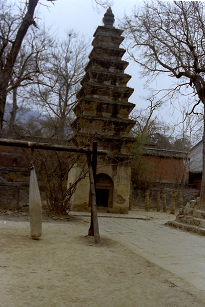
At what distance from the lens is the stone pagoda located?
12.9m

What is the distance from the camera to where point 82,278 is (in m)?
3.89

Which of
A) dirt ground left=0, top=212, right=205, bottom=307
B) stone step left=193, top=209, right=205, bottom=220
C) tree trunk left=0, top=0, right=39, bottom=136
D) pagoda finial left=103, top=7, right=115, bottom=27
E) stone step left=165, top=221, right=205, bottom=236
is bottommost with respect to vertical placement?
stone step left=165, top=221, right=205, bottom=236

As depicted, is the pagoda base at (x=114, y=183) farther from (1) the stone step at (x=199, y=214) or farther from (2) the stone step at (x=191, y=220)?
(1) the stone step at (x=199, y=214)

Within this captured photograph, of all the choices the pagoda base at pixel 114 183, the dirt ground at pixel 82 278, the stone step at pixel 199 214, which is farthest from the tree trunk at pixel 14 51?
the stone step at pixel 199 214

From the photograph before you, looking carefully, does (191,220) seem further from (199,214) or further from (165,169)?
(165,169)

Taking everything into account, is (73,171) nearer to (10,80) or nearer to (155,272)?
(10,80)

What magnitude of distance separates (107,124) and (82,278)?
9.90m

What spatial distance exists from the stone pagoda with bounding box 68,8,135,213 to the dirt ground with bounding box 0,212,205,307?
7.19 m

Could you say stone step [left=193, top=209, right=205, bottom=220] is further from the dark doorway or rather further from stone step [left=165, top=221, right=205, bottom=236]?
the dark doorway

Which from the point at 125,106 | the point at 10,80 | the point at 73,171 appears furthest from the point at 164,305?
the point at 10,80

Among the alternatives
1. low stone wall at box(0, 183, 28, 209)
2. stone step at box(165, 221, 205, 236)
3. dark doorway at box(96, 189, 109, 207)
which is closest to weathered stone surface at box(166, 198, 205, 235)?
stone step at box(165, 221, 205, 236)

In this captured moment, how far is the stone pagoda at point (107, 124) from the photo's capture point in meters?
12.9

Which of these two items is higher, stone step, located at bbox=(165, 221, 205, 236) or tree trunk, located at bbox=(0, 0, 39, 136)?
tree trunk, located at bbox=(0, 0, 39, 136)

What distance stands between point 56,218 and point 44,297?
6.46 meters
